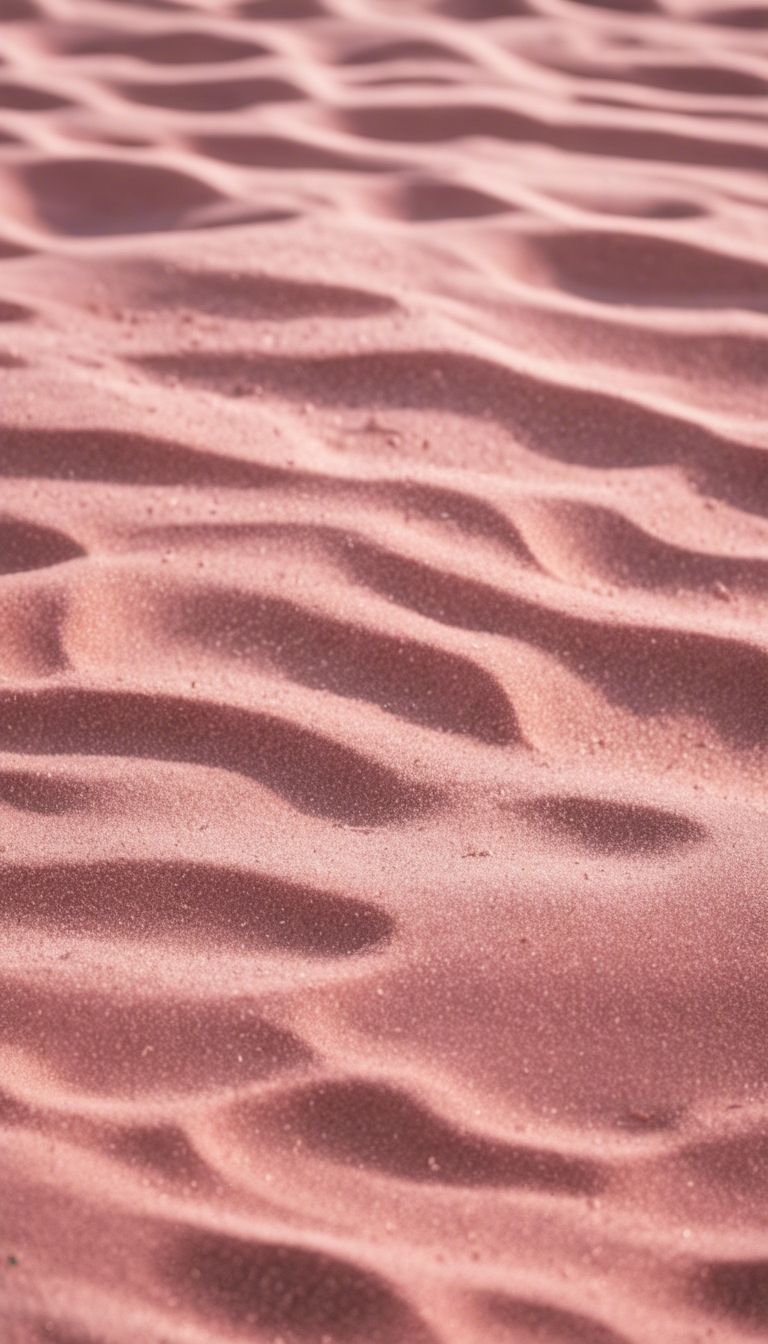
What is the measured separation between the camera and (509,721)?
4.59ft

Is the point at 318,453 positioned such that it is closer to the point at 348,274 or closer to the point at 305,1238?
the point at 348,274

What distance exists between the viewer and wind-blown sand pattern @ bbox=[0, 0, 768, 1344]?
41.1 inches

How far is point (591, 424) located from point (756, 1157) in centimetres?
94

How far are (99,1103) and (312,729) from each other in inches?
16.2

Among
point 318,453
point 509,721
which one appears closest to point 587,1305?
point 509,721

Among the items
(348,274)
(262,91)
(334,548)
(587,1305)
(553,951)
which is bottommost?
(587,1305)

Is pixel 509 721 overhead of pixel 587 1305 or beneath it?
overhead

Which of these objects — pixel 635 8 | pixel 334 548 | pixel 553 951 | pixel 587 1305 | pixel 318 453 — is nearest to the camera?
pixel 587 1305

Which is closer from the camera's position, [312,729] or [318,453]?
[312,729]

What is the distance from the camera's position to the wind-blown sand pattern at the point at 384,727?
3.43ft

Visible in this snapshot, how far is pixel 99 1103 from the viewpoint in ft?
3.63

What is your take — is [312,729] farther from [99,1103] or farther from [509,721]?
[99,1103]

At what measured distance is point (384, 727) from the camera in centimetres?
140

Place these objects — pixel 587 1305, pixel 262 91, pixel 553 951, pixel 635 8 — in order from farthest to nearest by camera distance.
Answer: pixel 635 8, pixel 262 91, pixel 553 951, pixel 587 1305
